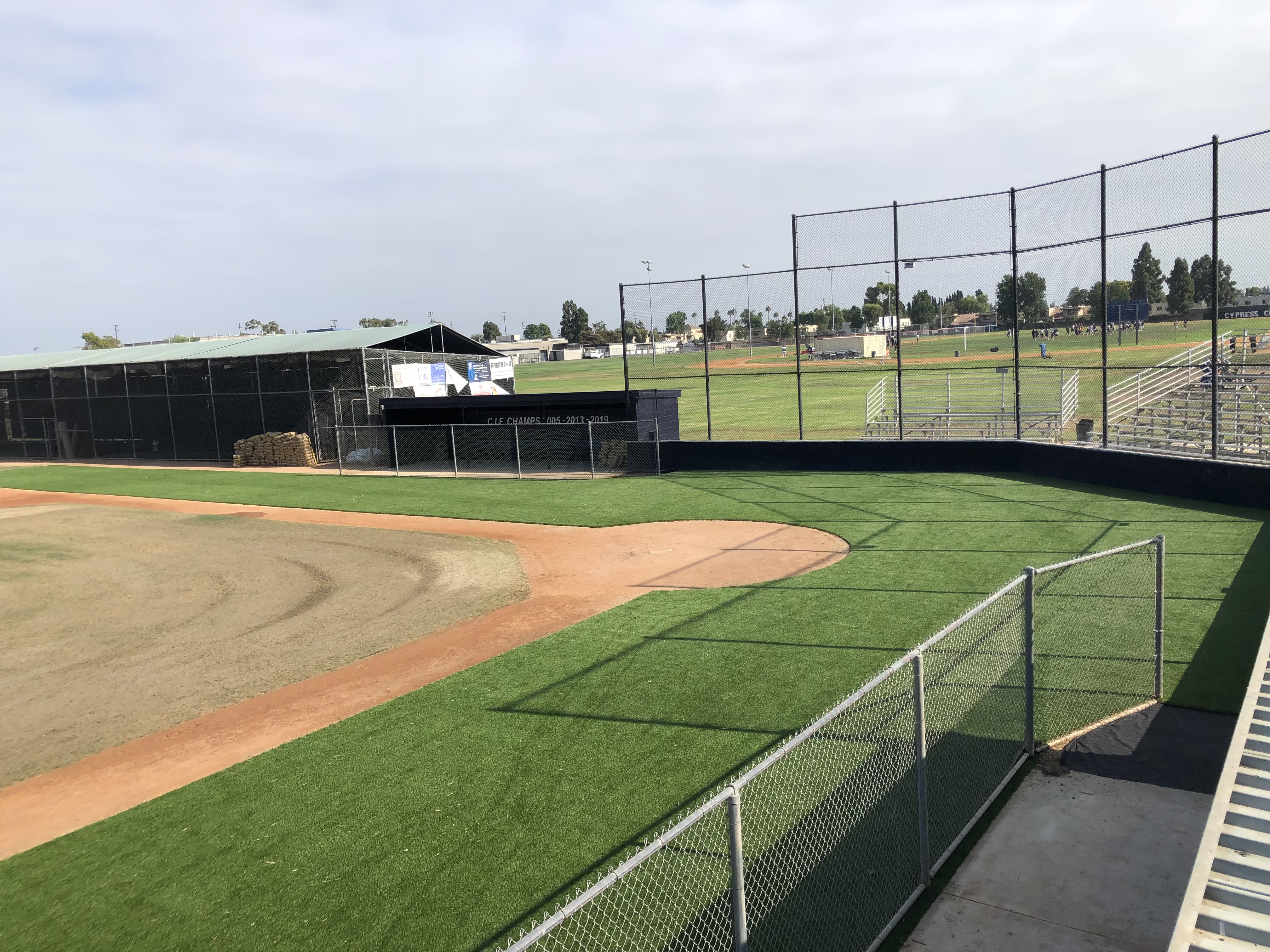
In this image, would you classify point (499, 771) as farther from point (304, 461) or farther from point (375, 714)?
point (304, 461)

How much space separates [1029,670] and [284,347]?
3268 centimetres

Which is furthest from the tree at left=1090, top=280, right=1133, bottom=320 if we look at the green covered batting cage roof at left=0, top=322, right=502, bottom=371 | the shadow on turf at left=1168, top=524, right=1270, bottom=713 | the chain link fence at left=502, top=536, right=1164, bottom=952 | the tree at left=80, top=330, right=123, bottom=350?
the tree at left=80, top=330, right=123, bottom=350

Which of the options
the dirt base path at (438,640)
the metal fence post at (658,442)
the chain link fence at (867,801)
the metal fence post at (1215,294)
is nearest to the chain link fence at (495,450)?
the metal fence post at (658,442)

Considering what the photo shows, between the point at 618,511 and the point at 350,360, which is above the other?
the point at 350,360

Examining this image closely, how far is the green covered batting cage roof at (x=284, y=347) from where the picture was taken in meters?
33.1

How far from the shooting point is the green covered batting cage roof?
3306cm

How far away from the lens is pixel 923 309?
81.4ft

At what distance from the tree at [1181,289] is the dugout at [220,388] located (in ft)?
65.6

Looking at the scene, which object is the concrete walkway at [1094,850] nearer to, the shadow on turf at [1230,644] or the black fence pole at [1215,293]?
the shadow on turf at [1230,644]

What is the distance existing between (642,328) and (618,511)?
837 centimetres

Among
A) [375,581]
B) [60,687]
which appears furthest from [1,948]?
[375,581]

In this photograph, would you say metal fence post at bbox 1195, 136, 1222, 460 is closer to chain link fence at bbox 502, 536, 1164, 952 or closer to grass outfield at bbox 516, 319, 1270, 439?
grass outfield at bbox 516, 319, 1270, 439

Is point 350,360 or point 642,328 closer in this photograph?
point 642,328

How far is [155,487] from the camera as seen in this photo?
27.3m
